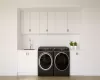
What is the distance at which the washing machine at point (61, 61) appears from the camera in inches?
176

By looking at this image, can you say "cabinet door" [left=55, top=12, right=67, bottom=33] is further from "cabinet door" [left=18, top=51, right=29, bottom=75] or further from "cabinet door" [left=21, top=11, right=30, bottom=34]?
"cabinet door" [left=18, top=51, right=29, bottom=75]

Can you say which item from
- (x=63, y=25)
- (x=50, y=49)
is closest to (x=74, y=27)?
(x=63, y=25)

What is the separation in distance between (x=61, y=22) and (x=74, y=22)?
473 millimetres

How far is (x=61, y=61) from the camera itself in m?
4.50

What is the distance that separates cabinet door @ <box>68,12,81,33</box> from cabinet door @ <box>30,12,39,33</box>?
3.80 feet

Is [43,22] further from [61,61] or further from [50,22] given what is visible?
[61,61]

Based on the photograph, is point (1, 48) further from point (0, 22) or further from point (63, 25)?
point (63, 25)

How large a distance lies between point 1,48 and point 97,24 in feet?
10.8

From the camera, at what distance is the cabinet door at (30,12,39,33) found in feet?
16.3

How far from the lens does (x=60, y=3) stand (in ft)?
15.1

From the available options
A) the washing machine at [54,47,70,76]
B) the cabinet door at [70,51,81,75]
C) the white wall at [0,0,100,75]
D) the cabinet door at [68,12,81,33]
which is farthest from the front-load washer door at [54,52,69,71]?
the cabinet door at [68,12,81,33]

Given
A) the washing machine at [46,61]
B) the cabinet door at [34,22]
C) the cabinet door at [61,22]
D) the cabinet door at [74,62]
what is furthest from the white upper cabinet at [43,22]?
the cabinet door at [74,62]

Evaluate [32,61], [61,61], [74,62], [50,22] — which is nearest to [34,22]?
[50,22]

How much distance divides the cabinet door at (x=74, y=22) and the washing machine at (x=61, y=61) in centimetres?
93
